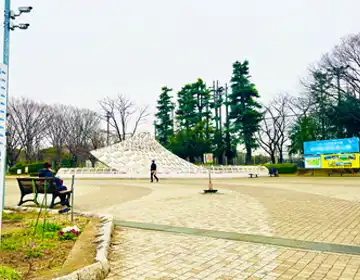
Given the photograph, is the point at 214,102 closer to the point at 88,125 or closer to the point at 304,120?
the point at 304,120

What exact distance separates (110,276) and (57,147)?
45.9m

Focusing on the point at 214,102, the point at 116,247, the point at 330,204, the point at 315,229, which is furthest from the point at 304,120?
the point at 116,247

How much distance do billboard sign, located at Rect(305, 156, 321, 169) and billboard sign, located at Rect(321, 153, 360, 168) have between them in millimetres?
391

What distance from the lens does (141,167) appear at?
29.2m

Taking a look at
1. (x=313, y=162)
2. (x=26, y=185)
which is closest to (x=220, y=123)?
(x=313, y=162)

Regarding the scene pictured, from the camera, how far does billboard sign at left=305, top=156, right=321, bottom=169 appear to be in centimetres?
2955

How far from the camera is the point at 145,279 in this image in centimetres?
325

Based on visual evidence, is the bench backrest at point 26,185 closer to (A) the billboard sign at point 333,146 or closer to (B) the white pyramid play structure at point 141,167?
(B) the white pyramid play structure at point 141,167

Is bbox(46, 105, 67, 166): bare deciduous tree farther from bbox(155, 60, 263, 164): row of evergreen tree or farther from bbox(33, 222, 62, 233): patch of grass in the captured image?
bbox(33, 222, 62, 233): patch of grass

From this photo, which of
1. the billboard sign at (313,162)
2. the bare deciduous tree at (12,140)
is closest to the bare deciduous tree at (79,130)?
the bare deciduous tree at (12,140)

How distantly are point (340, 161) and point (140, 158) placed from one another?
63.2 ft

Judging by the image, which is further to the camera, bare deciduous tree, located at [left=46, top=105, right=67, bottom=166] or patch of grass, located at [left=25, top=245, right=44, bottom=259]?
bare deciduous tree, located at [left=46, top=105, right=67, bottom=166]

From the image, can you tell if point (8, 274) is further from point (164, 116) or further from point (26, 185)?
point (164, 116)

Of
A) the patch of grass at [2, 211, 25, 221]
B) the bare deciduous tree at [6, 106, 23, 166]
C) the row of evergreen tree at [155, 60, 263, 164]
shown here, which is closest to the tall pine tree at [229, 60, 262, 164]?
the row of evergreen tree at [155, 60, 263, 164]
